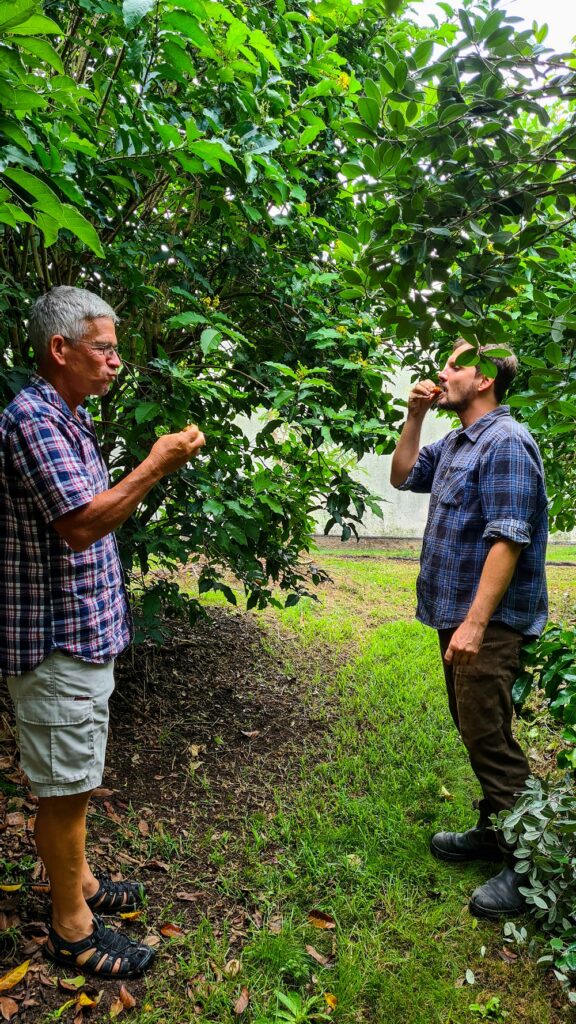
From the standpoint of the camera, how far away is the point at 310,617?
558 cm

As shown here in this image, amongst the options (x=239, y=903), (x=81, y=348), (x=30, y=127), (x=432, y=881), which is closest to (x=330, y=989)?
(x=239, y=903)

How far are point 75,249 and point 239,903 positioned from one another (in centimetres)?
253

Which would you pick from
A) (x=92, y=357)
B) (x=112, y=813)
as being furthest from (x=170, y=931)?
(x=92, y=357)

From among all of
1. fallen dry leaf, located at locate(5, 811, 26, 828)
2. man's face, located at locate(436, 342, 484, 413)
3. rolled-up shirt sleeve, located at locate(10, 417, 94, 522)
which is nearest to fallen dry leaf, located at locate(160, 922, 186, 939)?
fallen dry leaf, located at locate(5, 811, 26, 828)

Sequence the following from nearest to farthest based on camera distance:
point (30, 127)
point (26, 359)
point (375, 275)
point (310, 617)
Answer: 1. point (375, 275)
2. point (30, 127)
3. point (26, 359)
4. point (310, 617)

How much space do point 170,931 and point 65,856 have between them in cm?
58

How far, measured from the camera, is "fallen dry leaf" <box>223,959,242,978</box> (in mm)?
1976

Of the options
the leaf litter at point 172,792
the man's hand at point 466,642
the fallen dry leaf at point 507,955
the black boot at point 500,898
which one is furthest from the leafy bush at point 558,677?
the leaf litter at point 172,792

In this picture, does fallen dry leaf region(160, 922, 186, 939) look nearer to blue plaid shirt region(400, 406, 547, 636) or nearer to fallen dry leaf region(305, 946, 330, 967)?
fallen dry leaf region(305, 946, 330, 967)

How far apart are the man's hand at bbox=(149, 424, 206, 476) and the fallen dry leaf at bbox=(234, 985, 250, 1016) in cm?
162

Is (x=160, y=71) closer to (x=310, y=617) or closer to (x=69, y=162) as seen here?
(x=69, y=162)

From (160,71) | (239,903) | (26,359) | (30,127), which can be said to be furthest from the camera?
(26,359)

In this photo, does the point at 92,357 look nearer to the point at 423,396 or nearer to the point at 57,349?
the point at 57,349

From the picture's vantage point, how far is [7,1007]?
5.82 feet
